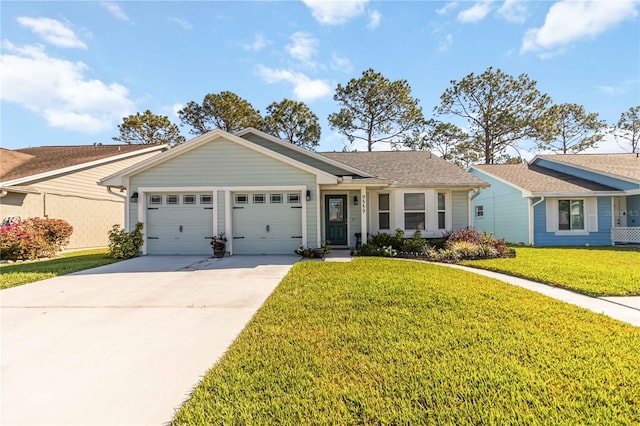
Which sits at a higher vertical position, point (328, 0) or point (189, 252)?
point (328, 0)

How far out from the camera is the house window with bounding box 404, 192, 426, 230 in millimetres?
11625

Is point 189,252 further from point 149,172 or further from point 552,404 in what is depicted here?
point 552,404

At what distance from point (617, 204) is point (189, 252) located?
18.6 m

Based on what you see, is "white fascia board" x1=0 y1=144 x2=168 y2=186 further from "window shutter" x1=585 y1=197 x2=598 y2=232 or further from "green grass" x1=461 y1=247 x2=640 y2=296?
"window shutter" x1=585 y1=197 x2=598 y2=232

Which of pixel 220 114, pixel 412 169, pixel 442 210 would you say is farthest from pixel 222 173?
pixel 220 114

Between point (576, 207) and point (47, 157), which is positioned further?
point (47, 157)

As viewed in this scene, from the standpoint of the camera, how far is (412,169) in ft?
41.6

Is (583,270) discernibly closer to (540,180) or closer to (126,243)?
(540,180)

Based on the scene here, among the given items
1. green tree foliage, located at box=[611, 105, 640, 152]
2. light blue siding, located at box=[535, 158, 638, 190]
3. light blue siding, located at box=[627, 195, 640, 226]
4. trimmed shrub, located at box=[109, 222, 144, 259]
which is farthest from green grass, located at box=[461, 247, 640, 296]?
green tree foliage, located at box=[611, 105, 640, 152]

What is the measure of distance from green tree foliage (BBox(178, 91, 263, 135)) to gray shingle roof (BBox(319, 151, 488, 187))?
1237 cm

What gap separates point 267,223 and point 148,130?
22.6m

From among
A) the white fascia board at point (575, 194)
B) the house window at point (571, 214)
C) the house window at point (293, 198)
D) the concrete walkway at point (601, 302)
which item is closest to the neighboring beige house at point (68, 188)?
the house window at point (293, 198)

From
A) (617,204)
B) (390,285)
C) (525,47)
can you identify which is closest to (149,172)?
(390,285)

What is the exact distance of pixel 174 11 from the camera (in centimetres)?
911
